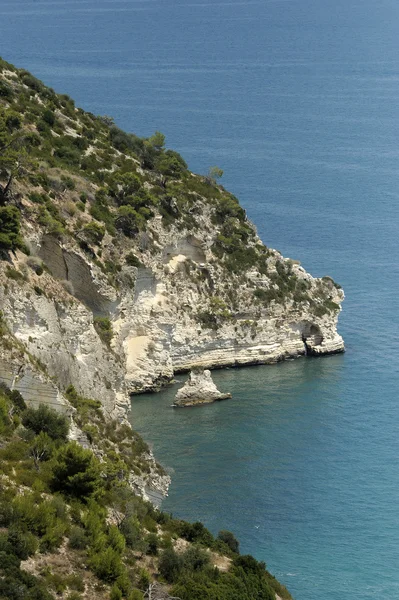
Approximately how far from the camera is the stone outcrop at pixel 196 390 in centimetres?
6856

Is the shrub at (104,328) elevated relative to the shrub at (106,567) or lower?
elevated

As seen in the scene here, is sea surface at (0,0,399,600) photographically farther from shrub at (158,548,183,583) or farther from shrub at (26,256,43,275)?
shrub at (158,548,183,583)

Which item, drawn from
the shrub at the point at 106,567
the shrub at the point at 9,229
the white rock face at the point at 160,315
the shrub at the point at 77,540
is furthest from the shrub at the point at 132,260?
the shrub at the point at 106,567

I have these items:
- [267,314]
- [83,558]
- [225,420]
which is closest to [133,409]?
[225,420]

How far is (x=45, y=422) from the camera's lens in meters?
42.9

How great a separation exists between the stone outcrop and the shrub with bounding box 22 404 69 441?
25205 millimetres

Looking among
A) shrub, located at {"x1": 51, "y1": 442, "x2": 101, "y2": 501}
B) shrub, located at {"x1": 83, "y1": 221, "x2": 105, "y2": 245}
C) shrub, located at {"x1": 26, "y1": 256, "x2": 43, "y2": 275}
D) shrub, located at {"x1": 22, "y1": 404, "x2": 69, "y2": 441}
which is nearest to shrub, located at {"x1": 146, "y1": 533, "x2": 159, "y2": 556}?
shrub, located at {"x1": 51, "y1": 442, "x2": 101, "y2": 501}

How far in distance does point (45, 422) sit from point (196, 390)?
→ 86.8 ft

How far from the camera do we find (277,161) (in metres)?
129

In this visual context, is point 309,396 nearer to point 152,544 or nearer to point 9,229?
point 9,229

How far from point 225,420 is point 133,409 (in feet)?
16.7

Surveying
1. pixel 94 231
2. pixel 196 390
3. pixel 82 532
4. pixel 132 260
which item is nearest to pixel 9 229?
pixel 94 231

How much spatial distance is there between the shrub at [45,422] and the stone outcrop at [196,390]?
82.7ft

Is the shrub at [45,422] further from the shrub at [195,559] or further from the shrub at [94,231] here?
the shrub at [94,231]
